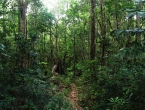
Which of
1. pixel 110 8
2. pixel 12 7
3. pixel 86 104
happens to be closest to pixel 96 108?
pixel 86 104

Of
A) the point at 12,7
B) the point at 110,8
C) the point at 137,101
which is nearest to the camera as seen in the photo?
the point at 137,101

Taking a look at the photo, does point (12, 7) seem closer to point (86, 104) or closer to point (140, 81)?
point (86, 104)

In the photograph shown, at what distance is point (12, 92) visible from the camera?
6.82 m

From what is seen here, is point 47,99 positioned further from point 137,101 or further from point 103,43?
point 103,43

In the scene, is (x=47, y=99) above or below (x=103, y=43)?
below

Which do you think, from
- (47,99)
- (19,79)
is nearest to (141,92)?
(47,99)

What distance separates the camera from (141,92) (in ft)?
18.9

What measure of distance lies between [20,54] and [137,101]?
4975mm

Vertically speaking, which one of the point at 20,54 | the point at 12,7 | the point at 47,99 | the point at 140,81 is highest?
the point at 12,7

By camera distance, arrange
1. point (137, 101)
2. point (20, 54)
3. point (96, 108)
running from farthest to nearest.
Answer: point (20, 54) → point (96, 108) → point (137, 101)

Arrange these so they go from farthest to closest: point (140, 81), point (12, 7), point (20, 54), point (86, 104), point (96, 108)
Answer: point (12, 7) → point (86, 104) → point (20, 54) → point (96, 108) → point (140, 81)

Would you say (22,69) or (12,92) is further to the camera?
(22,69)

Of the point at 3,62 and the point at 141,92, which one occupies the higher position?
the point at 3,62

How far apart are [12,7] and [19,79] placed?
17.3 ft
